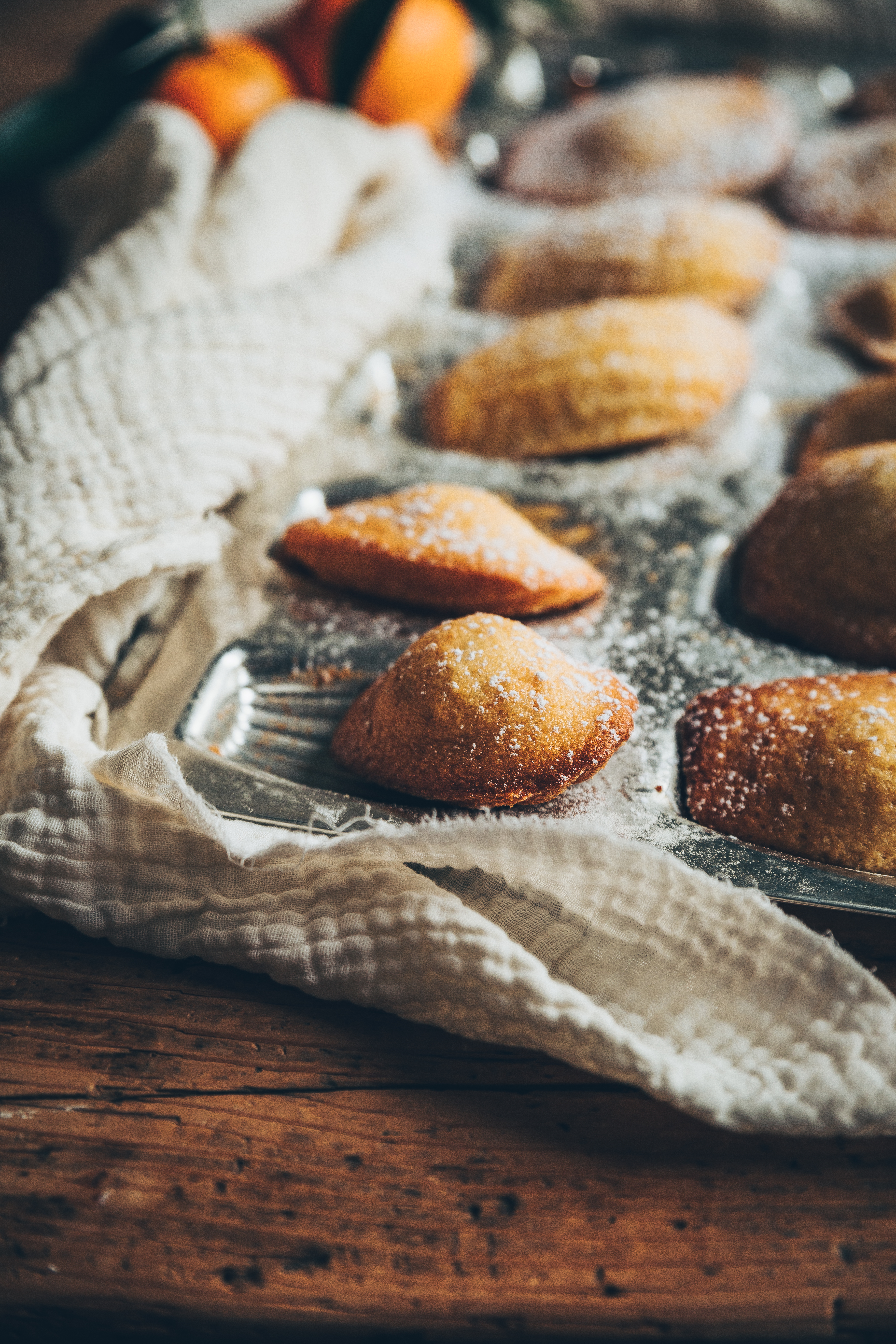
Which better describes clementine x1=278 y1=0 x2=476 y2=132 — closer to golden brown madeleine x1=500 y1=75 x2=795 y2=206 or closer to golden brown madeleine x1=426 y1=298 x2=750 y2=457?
golden brown madeleine x1=500 y1=75 x2=795 y2=206

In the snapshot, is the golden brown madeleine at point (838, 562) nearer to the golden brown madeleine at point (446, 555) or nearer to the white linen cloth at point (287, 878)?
the golden brown madeleine at point (446, 555)

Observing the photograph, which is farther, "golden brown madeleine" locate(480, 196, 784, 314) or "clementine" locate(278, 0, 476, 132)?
"clementine" locate(278, 0, 476, 132)

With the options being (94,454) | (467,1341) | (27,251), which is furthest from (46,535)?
(27,251)

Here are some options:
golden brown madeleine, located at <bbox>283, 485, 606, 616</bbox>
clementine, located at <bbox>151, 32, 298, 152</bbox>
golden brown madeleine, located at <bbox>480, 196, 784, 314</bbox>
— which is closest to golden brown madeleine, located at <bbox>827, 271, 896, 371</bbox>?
golden brown madeleine, located at <bbox>480, 196, 784, 314</bbox>

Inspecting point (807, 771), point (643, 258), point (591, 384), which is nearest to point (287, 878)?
point (807, 771)

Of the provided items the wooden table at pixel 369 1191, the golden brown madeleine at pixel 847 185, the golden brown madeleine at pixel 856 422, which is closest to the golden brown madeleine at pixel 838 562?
the golden brown madeleine at pixel 856 422

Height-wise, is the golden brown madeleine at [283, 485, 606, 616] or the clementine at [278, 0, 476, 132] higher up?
the clementine at [278, 0, 476, 132]

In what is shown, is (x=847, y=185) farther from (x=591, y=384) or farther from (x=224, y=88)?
(x=224, y=88)
